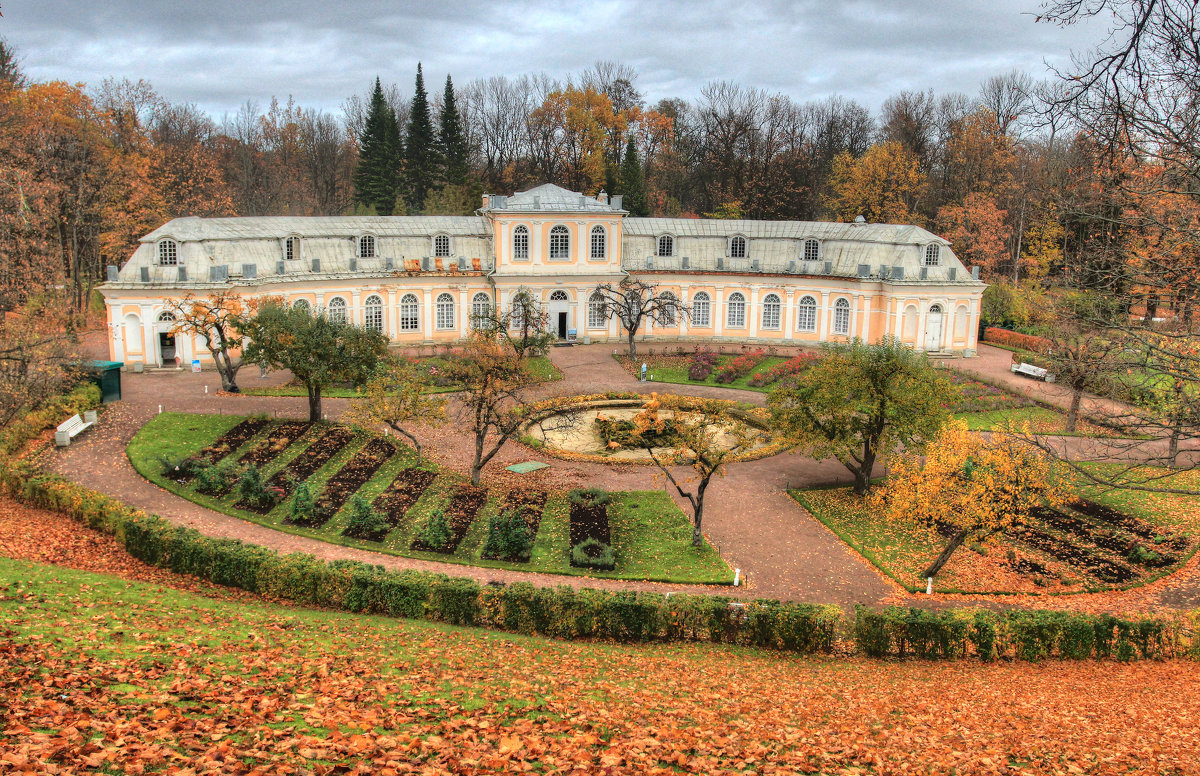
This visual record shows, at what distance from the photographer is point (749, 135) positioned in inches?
2717

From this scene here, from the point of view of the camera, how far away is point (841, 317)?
159 feet

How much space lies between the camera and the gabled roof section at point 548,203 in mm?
46969

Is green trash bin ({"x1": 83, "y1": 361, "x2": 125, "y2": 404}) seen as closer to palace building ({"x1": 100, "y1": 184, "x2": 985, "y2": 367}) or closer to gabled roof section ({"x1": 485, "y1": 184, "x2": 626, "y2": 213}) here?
palace building ({"x1": 100, "y1": 184, "x2": 985, "y2": 367})

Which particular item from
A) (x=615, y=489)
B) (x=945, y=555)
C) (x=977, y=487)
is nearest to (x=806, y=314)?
(x=615, y=489)

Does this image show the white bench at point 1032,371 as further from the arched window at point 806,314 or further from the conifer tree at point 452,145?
the conifer tree at point 452,145

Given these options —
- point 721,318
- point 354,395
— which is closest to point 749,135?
point 721,318

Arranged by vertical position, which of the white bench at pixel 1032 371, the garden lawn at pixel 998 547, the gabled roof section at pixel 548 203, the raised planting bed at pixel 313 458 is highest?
the gabled roof section at pixel 548 203

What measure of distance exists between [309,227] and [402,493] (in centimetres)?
2460

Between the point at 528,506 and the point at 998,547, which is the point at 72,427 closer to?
the point at 528,506

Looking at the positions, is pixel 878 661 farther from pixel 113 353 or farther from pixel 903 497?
pixel 113 353

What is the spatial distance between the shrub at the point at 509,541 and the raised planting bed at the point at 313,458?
24.0ft

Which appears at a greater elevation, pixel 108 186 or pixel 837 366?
pixel 108 186

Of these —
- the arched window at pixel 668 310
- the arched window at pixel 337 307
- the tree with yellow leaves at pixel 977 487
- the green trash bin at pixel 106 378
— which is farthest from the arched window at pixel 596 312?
the tree with yellow leaves at pixel 977 487

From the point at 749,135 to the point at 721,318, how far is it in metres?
25.7
